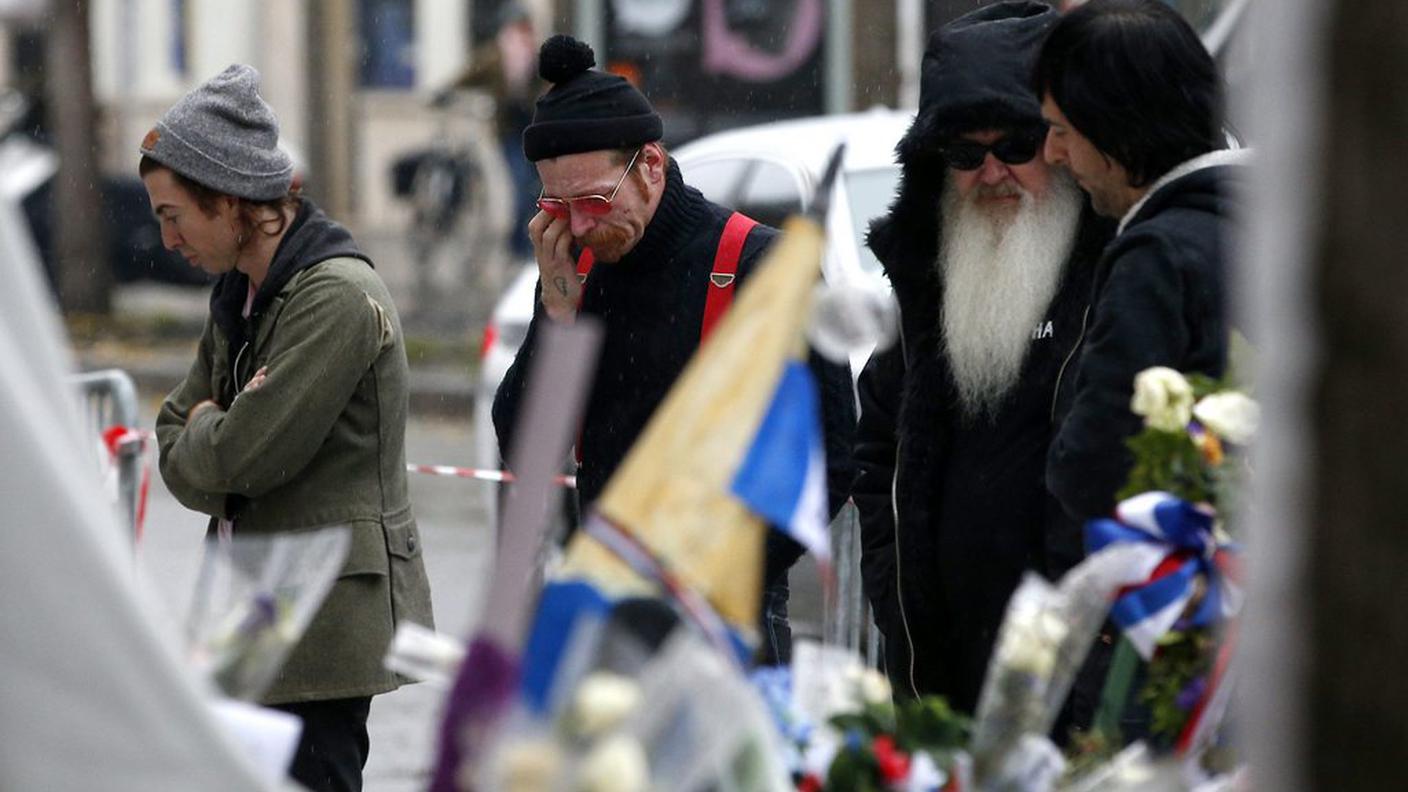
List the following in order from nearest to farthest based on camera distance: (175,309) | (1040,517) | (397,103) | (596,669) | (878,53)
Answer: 1. (596,669)
2. (1040,517)
3. (878,53)
4. (175,309)
5. (397,103)

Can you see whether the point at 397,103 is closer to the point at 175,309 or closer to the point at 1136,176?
the point at 175,309

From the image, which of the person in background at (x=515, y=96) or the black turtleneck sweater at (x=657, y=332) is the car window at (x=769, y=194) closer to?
the black turtleneck sweater at (x=657, y=332)

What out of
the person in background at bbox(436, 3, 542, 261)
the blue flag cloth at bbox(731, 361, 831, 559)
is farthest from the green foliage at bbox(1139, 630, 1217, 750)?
the person in background at bbox(436, 3, 542, 261)

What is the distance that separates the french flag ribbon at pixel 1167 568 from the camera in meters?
2.51

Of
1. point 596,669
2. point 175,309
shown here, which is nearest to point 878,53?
point 175,309

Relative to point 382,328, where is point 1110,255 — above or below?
above

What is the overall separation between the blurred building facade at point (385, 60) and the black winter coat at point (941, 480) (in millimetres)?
14096

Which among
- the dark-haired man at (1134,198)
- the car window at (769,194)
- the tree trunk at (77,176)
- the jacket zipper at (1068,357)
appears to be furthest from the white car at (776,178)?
the tree trunk at (77,176)

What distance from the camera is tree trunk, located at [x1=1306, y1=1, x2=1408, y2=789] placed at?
148 cm

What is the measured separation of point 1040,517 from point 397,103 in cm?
2371

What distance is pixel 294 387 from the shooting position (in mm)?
4105

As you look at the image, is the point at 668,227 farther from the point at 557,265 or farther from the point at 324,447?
the point at 324,447

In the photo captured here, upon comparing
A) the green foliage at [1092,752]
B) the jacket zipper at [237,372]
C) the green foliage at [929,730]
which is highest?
the green foliage at [929,730]

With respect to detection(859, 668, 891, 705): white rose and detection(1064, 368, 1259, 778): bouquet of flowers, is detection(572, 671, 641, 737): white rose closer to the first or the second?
detection(859, 668, 891, 705): white rose
